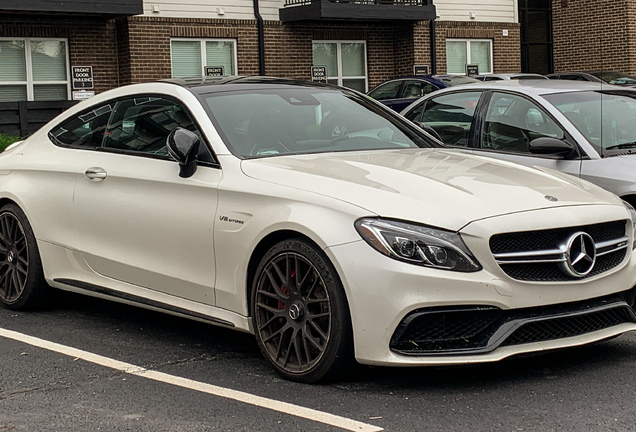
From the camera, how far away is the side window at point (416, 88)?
18.9 metres

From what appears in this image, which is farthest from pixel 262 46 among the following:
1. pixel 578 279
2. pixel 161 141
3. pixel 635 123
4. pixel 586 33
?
pixel 578 279

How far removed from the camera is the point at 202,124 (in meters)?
5.55

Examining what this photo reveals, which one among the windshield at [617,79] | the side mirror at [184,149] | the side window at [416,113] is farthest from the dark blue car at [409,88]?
the side mirror at [184,149]

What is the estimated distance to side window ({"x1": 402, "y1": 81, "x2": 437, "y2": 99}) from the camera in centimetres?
1889

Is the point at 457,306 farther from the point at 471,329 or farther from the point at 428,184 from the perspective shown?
the point at 428,184

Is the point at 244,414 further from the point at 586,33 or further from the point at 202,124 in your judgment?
the point at 586,33

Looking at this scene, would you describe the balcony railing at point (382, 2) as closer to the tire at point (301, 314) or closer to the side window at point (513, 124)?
the side window at point (513, 124)

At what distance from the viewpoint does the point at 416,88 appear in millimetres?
19188

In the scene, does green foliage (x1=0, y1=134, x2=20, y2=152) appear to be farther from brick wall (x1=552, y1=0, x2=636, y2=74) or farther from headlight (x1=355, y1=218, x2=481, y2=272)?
brick wall (x1=552, y1=0, x2=636, y2=74)

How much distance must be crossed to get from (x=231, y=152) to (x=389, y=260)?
4.45 feet

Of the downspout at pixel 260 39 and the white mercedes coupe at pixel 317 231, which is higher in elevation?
the downspout at pixel 260 39


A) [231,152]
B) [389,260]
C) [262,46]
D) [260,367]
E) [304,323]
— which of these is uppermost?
[262,46]

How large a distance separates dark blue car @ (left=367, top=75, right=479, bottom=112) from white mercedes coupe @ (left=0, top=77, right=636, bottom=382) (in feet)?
40.8

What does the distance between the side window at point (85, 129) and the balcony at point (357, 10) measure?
15771 mm
